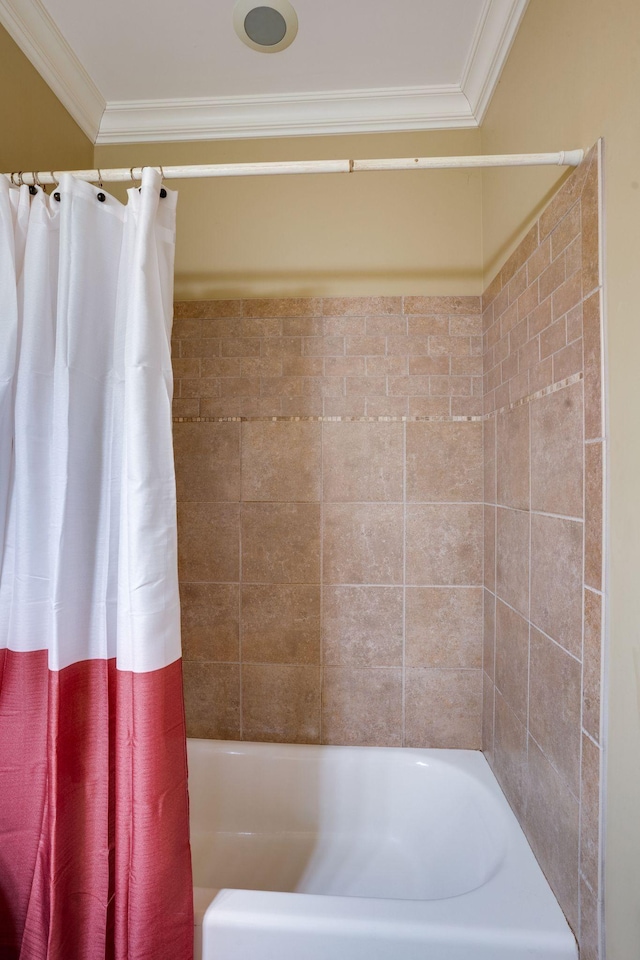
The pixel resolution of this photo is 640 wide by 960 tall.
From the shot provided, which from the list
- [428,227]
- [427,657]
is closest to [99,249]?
[428,227]

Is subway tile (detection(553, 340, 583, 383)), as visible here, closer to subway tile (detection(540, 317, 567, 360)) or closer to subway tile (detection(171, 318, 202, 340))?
subway tile (detection(540, 317, 567, 360))

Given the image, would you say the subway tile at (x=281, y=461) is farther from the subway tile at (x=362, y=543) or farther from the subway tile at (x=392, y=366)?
the subway tile at (x=392, y=366)

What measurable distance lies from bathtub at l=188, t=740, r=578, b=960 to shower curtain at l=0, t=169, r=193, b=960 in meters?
0.21

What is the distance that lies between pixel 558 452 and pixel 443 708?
3.25 feet

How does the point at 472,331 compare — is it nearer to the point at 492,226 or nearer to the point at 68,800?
the point at 492,226

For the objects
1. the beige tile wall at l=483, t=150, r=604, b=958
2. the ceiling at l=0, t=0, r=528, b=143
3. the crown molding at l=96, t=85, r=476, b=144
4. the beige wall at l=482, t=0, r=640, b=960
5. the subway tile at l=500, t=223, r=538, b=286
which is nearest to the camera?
the beige wall at l=482, t=0, r=640, b=960

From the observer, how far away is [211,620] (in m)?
1.62

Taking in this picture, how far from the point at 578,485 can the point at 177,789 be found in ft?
3.23

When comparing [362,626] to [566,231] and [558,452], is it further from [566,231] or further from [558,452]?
[566,231]

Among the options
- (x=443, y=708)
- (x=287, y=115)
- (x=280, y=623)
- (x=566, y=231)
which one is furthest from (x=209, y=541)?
(x=287, y=115)

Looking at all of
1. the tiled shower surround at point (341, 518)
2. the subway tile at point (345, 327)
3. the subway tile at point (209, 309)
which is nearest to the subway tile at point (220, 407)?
the tiled shower surround at point (341, 518)

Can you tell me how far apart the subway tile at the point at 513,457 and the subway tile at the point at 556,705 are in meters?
0.35

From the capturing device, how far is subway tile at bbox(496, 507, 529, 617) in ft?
3.93

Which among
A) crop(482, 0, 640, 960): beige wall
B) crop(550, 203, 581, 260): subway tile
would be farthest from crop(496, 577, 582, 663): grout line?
crop(550, 203, 581, 260): subway tile
